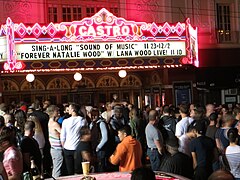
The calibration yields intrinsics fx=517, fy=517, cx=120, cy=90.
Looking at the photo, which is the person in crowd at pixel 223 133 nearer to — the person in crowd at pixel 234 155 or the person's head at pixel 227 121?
the person's head at pixel 227 121

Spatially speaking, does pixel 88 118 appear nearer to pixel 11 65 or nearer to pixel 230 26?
pixel 11 65

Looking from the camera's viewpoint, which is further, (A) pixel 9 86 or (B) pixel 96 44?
(A) pixel 9 86

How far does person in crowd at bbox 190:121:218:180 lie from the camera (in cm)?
884

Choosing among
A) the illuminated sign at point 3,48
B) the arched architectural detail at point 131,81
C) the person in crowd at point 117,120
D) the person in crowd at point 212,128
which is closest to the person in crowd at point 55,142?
the person in crowd at point 117,120

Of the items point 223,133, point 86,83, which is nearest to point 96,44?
point 86,83

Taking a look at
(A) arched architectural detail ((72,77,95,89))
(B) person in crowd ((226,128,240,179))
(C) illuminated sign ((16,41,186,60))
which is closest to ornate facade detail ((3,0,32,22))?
(A) arched architectural detail ((72,77,95,89))

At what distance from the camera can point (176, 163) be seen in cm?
776

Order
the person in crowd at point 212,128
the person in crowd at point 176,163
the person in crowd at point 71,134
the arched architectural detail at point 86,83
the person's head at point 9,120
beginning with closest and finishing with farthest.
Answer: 1. the person in crowd at point 176,163
2. the person in crowd at point 212,128
3. the person in crowd at point 71,134
4. the person's head at point 9,120
5. the arched architectural detail at point 86,83

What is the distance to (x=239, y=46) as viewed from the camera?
25.6m

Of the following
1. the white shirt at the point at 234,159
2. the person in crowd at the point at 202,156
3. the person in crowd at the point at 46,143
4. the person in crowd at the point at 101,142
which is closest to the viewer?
the white shirt at the point at 234,159

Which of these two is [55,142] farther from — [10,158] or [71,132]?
[10,158]

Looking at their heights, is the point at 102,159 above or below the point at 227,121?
below

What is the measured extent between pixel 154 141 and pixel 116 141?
167 centimetres

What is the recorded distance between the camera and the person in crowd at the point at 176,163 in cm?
772
